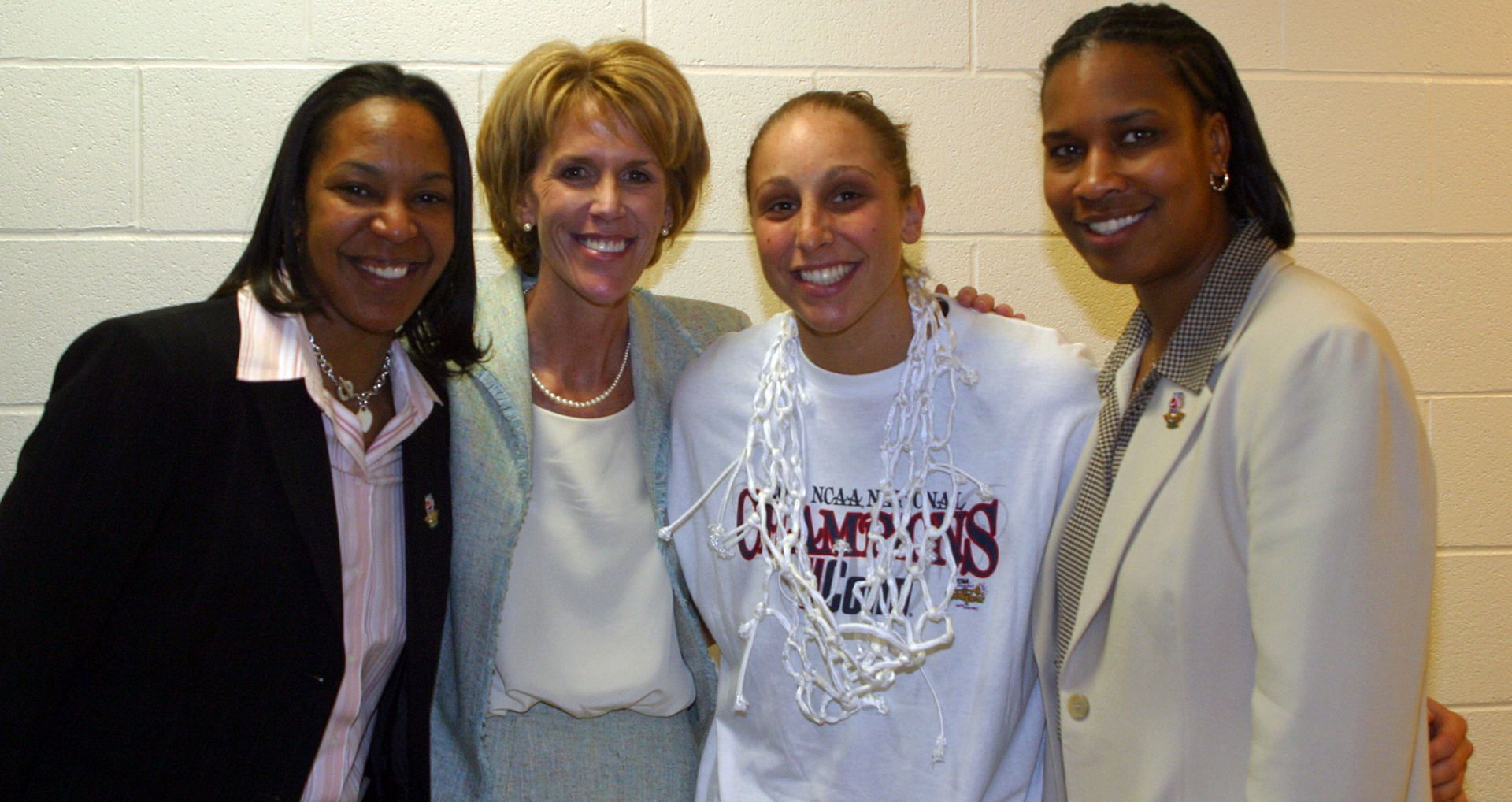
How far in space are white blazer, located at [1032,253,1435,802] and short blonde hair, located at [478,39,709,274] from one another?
940mm

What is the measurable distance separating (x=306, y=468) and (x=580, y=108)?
29.8 inches

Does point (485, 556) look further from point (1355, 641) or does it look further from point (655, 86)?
point (1355, 641)

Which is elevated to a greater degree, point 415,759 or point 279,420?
point 279,420

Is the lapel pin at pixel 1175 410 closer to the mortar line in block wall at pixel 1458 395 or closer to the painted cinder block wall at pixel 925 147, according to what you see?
the painted cinder block wall at pixel 925 147

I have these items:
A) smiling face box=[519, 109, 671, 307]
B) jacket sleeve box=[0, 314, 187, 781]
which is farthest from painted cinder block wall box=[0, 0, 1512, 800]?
jacket sleeve box=[0, 314, 187, 781]

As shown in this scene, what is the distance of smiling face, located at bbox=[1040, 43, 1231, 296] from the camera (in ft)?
4.42

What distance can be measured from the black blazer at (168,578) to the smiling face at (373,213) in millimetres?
145

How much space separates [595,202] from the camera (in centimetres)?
182

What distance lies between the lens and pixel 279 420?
145 centimetres

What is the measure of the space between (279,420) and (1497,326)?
8.59 ft

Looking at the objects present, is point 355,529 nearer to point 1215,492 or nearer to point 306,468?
point 306,468

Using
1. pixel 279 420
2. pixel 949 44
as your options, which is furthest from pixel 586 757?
pixel 949 44

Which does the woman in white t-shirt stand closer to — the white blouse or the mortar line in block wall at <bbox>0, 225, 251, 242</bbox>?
the white blouse

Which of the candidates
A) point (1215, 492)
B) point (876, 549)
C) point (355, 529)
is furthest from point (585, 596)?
point (1215, 492)
